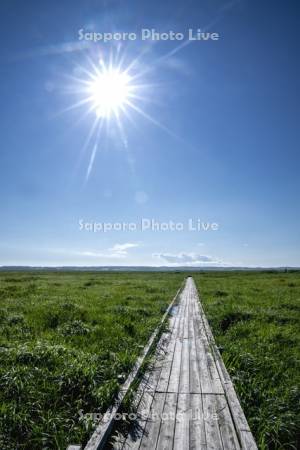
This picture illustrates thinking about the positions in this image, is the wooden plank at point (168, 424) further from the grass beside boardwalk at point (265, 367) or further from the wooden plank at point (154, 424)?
the grass beside boardwalk at point (265, 367)

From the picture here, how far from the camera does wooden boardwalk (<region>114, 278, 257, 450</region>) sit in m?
4.41

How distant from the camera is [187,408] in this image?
213 inches

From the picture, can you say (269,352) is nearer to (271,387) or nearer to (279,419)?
(271,387)

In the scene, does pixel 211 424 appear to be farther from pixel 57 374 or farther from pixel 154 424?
pixel 57 374

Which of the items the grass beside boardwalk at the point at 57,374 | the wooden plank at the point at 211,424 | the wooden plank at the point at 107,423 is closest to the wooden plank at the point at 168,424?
the wooden plank at the point at 211,424

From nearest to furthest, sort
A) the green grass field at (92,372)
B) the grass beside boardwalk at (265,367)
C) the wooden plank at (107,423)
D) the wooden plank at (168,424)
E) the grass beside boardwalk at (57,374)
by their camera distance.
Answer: the wooden plank at (107,423) → the wooden plank at (168,424) → the grass beside boardwalk at (57,374) → the green grass field at (92,372) → the grass beside boardwalk at (265,367)

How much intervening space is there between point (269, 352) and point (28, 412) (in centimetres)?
687

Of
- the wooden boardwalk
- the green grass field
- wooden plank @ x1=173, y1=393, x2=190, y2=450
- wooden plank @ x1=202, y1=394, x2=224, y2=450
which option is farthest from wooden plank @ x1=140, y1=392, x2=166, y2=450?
the green grass field

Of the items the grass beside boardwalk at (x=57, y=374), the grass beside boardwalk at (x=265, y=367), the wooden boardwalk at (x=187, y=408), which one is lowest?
the grass beside boardwalk at (x=265, y=367)

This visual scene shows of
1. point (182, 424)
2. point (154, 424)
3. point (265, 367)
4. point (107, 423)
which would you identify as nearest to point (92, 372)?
point (107, 423)

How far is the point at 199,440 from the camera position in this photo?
14.6ft

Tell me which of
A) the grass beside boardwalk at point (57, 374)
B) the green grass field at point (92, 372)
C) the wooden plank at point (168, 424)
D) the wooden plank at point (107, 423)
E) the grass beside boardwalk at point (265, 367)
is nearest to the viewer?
the wooden plank at point (107, 423)

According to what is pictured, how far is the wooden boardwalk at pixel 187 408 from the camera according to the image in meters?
4.41

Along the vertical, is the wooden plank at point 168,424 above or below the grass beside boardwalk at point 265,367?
above
